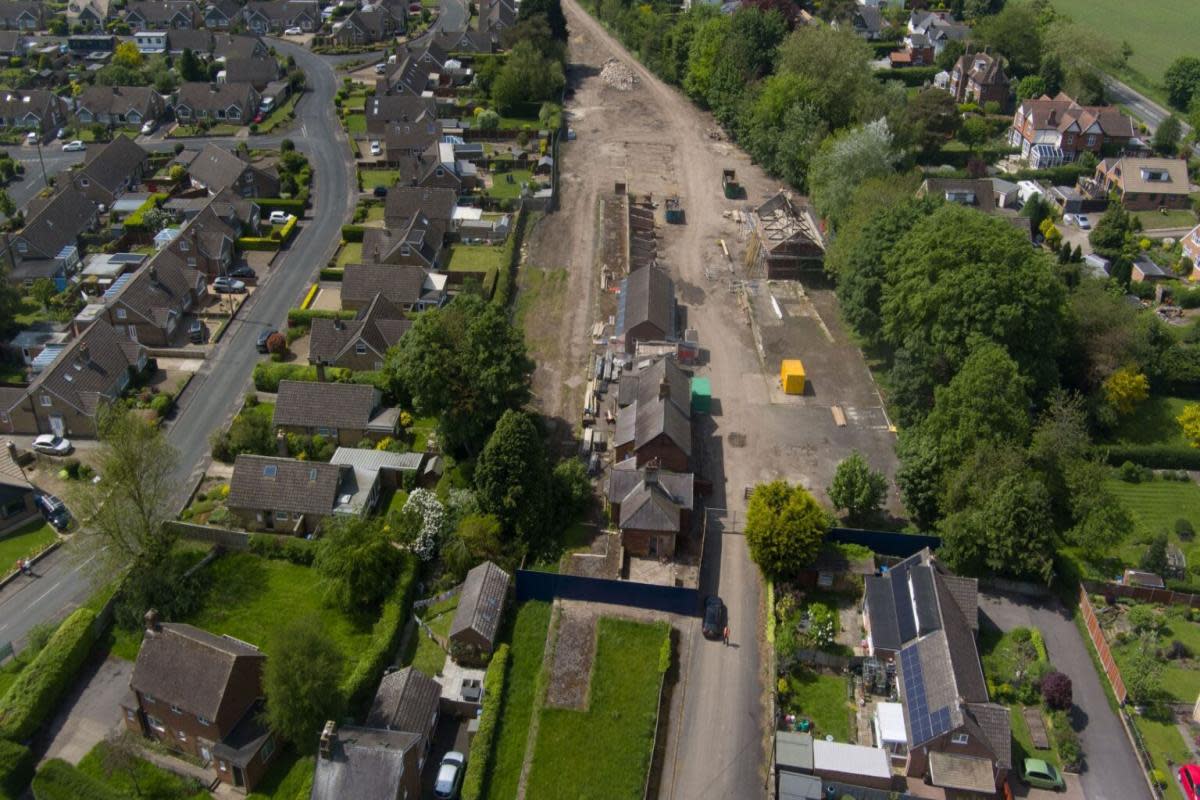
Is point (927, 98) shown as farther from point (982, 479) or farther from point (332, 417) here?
point (332, 417)

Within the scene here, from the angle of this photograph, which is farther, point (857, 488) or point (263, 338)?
point (263, 338)

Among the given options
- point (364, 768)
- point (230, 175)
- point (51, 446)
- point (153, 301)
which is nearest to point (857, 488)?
point (364, 768)

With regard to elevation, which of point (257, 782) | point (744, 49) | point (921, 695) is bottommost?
point (257, 782)

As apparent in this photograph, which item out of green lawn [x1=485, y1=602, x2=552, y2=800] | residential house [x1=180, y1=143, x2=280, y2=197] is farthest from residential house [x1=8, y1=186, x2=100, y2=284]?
green lawn [x1=485, y1=602, x2=552, y2=800]

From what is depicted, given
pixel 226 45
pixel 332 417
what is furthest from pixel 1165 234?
pixel 226 45

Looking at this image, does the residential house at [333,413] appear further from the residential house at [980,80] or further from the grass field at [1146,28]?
the grass field at [1146,28]

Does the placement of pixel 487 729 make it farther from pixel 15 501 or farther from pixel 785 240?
pixel 785 240

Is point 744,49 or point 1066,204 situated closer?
point 1066,204
